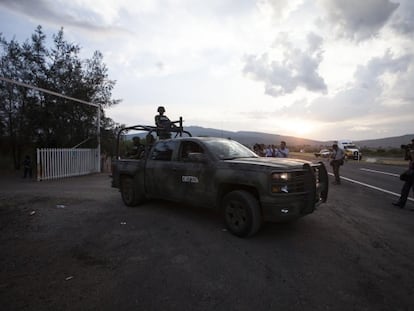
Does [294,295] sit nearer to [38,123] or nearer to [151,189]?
[151,189]

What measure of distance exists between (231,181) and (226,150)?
106 cm

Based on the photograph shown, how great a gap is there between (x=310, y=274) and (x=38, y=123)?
16.5 m

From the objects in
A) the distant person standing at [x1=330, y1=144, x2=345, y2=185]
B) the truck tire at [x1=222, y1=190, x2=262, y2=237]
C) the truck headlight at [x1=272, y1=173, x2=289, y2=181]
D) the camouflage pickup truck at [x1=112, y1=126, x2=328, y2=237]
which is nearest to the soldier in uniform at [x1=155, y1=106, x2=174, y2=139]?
the camouflage pickup truck at [x1=112, y1=126, x2=328, y2=237]

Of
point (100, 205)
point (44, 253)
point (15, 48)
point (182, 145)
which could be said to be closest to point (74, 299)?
point (44, 253)

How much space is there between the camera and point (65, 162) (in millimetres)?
13453

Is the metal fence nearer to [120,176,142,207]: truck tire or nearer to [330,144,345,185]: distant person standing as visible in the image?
[120,176,142,207]: truck tire

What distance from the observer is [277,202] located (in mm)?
4184

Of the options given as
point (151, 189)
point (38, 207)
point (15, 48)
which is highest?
point (15, 48)

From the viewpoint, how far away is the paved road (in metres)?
2.79

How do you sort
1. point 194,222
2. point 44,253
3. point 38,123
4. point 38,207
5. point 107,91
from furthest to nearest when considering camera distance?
point 107,91, point 38,123, point 38,207, point 194,222, point 44,253

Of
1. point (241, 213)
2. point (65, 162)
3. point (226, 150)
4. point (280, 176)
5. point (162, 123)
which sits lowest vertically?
point (241, 213)

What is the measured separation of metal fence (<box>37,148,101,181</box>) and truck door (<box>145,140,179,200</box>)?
8.58m

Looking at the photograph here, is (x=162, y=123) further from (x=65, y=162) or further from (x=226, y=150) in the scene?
(x=65, y=162)

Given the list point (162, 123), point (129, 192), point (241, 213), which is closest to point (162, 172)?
point (129, 192)
